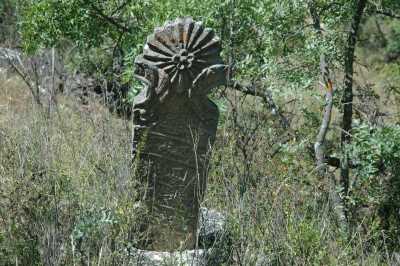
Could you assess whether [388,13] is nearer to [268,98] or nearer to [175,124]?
[268,98]

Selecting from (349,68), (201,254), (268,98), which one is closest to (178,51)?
(201,254)

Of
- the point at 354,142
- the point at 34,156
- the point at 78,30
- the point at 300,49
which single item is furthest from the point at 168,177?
the point at 78,30

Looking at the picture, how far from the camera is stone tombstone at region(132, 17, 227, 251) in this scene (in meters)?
4.60

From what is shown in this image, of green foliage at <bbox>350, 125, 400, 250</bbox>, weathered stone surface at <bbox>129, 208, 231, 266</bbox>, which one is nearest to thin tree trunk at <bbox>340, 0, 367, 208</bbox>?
green foliage at <bbox>350, 125, 400, 250</bbox>

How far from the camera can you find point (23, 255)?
434 centimetres

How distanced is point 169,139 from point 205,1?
2493 mm

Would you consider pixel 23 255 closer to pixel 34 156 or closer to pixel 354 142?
pixel 34 156

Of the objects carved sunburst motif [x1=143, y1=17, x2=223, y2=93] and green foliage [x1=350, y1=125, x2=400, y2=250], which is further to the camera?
green foliage [x1=350, y1=125, x2=400, y2=250]

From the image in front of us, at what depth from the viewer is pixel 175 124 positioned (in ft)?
15.5

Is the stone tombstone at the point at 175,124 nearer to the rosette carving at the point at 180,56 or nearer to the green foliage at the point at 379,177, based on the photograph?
the rosette carving at the point at 180,56

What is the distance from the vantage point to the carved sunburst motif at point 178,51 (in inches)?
181

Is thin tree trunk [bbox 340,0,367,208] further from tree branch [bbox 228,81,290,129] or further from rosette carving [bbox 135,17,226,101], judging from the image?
rosette carving [bbox 135,17,226,101]

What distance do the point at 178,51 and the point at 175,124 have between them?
0.49m

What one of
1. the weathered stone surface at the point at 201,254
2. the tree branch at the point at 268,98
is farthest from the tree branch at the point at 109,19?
the weathered stone surface at the point at 201,254
